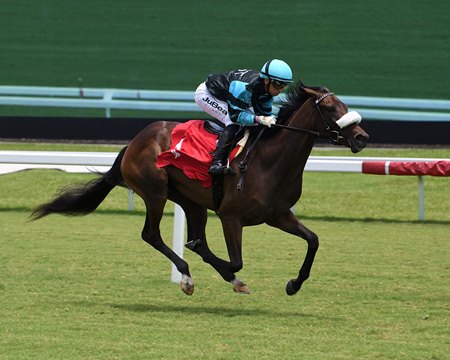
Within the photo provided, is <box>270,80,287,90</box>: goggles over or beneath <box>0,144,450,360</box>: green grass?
over

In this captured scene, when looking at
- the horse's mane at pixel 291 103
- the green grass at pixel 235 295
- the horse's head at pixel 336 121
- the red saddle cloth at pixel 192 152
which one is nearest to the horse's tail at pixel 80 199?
the green grass at pixel 235 295

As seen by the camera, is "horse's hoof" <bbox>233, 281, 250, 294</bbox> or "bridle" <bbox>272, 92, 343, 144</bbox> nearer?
"bridle" <bbox>272, 92, 343, 144</bbox>

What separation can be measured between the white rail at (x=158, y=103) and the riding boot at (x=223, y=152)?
12773 millimetres

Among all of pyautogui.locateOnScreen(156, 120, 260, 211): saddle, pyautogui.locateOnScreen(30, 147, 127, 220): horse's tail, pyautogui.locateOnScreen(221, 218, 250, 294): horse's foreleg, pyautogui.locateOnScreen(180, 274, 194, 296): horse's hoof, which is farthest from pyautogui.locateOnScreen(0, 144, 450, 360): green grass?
pyautogui.locateOnScreen(156, 120, 260, 211): saddle

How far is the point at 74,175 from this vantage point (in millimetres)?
16266

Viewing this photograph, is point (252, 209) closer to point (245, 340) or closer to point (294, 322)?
point (294, 322)

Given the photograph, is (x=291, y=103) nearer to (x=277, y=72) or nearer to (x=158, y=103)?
(x=277, y=72)

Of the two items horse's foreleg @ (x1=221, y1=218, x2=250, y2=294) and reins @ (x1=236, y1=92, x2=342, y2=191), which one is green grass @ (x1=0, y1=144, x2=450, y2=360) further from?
reins @ (x1=236, y1=92, x2=342, y2=191)

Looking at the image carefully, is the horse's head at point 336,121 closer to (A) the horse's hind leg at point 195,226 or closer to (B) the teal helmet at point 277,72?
(B) the teal helmet at point 277,72

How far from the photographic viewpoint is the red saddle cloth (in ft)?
26.0

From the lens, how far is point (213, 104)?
832 cm

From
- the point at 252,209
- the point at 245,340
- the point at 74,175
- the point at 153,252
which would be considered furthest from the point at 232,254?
the point at 74,175

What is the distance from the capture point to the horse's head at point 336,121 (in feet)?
24.0

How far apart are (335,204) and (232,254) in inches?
267
